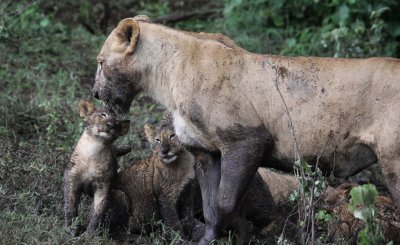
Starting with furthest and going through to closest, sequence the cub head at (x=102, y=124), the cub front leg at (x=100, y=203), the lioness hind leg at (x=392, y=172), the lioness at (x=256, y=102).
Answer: the cub head at (x=102, y=124) < the cub front leg at (x=100, y=203) < the lioness at (x=256, y=102) < the lioness hind leg at (x=392, y=172)

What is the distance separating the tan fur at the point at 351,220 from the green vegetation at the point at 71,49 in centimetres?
69

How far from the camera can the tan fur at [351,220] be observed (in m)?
7.53

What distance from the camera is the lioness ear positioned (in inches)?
293

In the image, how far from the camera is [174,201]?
8039 millimetres

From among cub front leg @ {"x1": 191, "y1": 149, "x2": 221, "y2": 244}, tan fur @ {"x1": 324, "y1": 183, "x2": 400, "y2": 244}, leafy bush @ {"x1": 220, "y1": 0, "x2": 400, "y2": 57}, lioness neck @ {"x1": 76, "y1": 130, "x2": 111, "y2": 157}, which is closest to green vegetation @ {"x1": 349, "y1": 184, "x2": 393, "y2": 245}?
tan fur @ {"x1": 324, "y1": 183, "x2": 400, "y2": 244}

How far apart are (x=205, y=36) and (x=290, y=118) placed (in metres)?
1.07

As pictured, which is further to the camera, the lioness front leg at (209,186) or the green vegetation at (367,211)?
the lioness front leg at (209,186)

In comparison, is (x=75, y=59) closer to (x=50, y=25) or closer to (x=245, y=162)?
(x=50, y=25)

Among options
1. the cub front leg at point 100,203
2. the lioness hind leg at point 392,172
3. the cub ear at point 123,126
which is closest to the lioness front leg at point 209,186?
the cub ear at point 123,126

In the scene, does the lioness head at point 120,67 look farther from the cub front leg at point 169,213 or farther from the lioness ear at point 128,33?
the cub front leg at point 169,213

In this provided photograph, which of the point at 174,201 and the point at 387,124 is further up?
the point at 387,124

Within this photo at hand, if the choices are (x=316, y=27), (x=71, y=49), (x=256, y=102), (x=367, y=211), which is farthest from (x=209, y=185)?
(x=316, y=27)

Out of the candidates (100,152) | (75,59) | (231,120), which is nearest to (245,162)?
(231,120)

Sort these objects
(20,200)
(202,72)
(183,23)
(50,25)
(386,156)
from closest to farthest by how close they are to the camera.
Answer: (386,156) → (202,72) → (20,200) → (50,25) → (183,23)
